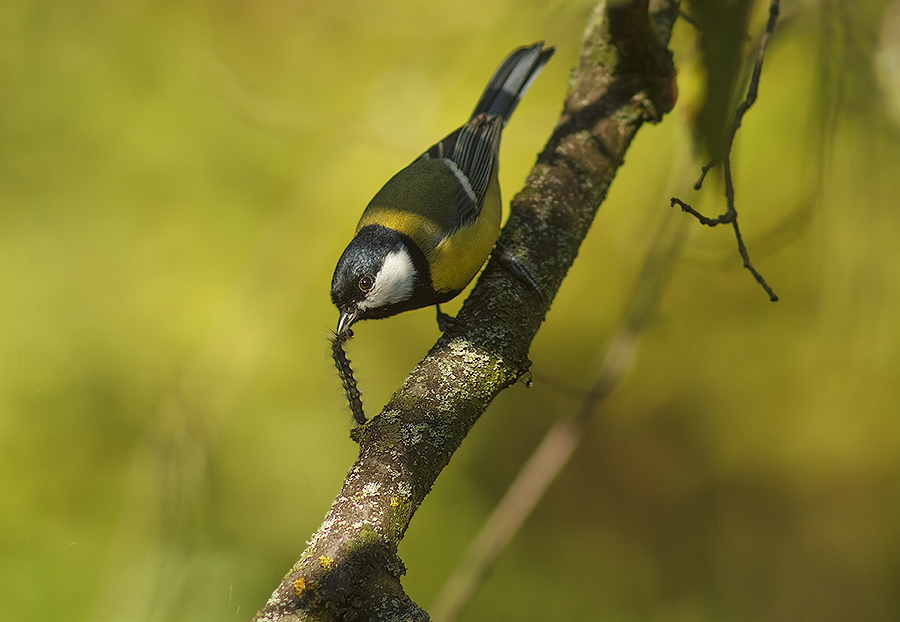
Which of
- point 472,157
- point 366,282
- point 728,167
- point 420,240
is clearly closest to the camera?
point 728,167

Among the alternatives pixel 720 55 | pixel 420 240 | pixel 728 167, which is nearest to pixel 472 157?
pixel 420 240

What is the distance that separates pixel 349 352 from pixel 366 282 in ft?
3.37

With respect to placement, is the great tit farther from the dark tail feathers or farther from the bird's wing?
the dark tail feathers

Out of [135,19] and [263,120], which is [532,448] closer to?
[263,120]

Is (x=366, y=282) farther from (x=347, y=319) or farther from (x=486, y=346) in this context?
(x=486, y=346)

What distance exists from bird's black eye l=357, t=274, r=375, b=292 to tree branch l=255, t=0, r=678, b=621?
0.33 m

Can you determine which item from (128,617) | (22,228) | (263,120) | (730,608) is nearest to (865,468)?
(730,608)

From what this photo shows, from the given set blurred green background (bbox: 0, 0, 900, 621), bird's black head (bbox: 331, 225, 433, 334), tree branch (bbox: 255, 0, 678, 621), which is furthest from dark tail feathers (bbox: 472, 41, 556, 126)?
bird's black head (bbox: 331, 225, 433, 334)

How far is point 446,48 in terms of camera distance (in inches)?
136

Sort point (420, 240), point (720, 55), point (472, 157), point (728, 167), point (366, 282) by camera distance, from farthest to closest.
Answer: point (472, 157)
point (420, 240)
point (366, 282)
point (720, 55)
point (728, 167)

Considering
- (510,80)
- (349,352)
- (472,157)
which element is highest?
(510,80)

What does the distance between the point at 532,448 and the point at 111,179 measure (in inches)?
102

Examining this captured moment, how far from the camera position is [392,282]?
2.12m

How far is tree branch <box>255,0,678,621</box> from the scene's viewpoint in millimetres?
1126
